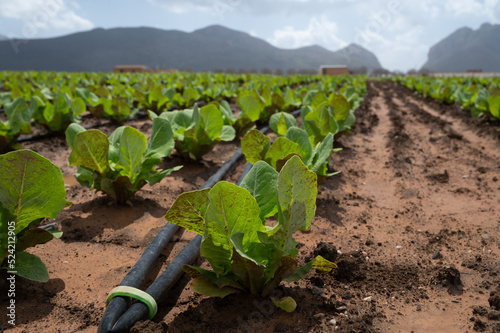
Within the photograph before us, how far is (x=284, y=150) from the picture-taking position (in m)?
2.09

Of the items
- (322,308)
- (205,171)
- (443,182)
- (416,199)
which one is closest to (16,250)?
(322,308)

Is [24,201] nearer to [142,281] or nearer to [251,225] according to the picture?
[142,281]

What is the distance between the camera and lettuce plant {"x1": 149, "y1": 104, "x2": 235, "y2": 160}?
3059 mm

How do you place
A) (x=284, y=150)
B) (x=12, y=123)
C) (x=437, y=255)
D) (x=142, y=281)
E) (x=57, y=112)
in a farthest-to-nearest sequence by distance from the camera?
(x=57, y=112), (x=12, y=123), (x=284, y=150), (x=437, y=255), (x=142, y=281)

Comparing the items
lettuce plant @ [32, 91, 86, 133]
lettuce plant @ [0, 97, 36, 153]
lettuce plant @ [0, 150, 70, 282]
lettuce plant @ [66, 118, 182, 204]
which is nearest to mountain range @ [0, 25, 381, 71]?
lettuce plant @ [32, 91, 86, 133]

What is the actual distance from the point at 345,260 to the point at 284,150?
72cm

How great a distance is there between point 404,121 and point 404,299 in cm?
614

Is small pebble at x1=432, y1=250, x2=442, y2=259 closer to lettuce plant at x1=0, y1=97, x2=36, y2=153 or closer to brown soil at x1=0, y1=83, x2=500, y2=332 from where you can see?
brown soil at x1=0, y1=83, x2=500, y2=332

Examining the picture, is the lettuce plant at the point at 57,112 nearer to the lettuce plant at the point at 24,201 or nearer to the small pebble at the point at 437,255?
the lettuce plant at the point at 24,201

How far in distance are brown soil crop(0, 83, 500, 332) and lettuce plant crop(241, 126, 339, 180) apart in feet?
1.38

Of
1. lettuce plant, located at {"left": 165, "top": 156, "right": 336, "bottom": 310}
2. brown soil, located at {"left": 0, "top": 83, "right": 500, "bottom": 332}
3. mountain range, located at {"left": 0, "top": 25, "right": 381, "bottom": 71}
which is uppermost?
mountain range, located at {"left": 0, "top": 25, "right": 381, "bottom": 71}

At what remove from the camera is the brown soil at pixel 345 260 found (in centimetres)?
136

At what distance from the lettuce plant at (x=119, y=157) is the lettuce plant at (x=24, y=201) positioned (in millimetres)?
578

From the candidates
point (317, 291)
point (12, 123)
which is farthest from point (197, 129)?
point (317, 291)
